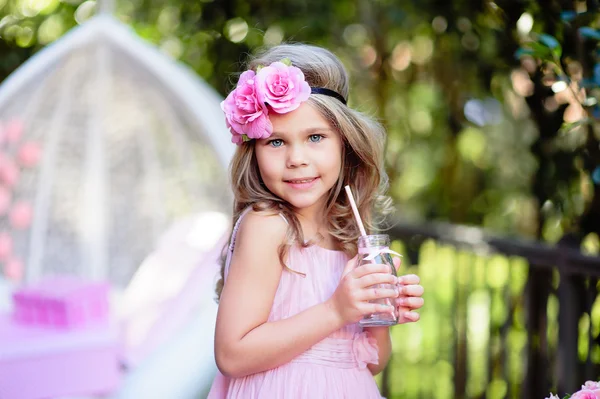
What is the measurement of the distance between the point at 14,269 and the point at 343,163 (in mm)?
2677

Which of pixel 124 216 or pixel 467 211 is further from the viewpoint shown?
pixel 467 211

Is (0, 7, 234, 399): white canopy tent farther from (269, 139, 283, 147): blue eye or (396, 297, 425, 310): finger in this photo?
(396, 297, 425, 310): finger

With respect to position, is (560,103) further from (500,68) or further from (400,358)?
(400,358)

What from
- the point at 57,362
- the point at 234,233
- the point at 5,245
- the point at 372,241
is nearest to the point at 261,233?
the point at 234,233

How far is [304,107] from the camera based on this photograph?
1503 millimetres

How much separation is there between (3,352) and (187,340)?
0.78 meters

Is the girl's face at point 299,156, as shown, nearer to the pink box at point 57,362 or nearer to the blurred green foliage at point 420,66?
the blurred green foliage at point 420,66

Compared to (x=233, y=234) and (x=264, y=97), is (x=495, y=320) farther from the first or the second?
(x=264, y=97)

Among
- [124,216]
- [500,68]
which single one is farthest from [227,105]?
[124,216]

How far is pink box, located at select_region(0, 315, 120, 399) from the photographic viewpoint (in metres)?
2.72

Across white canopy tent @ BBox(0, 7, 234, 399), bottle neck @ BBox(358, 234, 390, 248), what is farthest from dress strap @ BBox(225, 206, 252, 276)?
white canopy tent @ BBox(0, 7, 234, 399)

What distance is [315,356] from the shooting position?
155 centimetres

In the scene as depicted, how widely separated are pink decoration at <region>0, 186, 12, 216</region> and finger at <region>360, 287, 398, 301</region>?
2801 mm

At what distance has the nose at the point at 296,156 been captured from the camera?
148 cm
